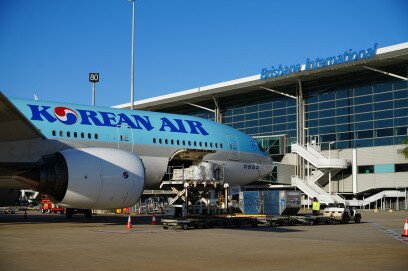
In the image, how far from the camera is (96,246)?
45.1 feet

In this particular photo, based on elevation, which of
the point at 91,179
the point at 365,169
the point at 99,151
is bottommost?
the point at 91,179

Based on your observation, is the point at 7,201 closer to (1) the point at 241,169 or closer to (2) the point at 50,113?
(2) the point at 50,113

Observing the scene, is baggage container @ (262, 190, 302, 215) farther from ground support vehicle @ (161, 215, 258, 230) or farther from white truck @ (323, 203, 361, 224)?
ground support vehicle @ (161, 215, 258, 230)

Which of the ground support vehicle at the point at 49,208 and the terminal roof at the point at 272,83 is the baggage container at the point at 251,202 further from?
the terminal roof at the point at 272,83

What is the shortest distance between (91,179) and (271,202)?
A: 438 inches

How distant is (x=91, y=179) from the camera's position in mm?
19938

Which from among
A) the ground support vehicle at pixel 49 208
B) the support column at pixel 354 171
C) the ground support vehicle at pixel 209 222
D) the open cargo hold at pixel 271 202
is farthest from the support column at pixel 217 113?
the ground support vehicle at pixel 209 222

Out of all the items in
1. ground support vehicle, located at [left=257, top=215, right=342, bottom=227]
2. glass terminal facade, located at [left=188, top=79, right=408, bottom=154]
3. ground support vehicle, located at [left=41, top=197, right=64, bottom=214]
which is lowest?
ground support vehicle, located at [left=41, top=197, right=64, bottom=214]

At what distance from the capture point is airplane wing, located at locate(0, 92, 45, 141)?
19.3 meters

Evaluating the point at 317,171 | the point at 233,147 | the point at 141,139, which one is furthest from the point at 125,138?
the point at 317,171

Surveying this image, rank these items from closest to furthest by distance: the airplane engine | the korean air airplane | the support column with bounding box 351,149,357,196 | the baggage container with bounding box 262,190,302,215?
the airplane engine
the korean air airplane
the baggage container with bounding box 262,190,302,215
the support column with bounding box 351,149,357,196

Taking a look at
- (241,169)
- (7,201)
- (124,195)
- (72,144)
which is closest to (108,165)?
(124,195)

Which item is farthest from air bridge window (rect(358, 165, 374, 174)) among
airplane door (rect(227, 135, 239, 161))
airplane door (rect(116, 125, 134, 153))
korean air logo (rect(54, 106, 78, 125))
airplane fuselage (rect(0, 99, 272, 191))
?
korean air logo (rect(54, 106, 78, 125))

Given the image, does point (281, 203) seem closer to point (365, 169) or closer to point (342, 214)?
point (342, 214)
